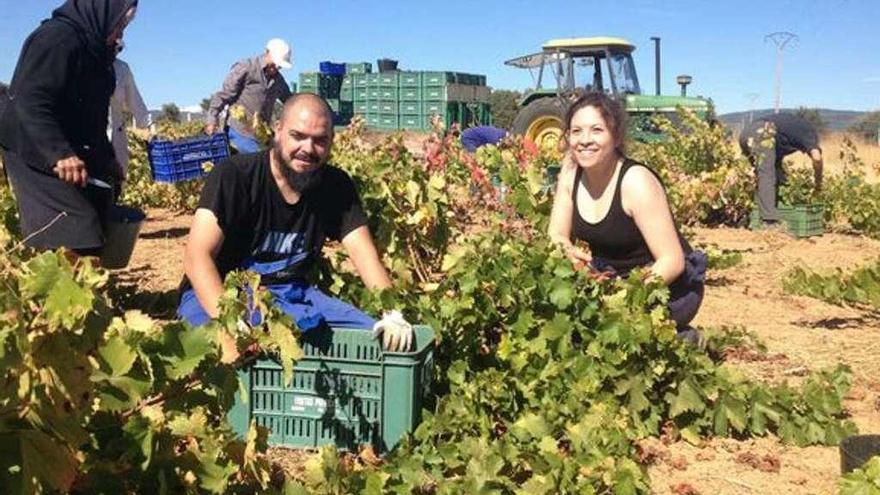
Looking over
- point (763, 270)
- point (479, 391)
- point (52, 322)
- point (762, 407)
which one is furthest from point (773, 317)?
point (52, 322)

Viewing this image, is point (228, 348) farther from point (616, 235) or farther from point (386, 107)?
point (386, 107)

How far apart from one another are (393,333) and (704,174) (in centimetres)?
671

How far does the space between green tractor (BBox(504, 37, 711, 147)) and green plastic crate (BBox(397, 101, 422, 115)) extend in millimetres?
9429

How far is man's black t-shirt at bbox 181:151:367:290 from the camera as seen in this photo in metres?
3.05

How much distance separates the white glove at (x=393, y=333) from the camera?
273 centimetres

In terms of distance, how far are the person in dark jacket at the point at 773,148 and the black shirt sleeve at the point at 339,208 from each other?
6542mm

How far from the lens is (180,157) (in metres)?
7.88

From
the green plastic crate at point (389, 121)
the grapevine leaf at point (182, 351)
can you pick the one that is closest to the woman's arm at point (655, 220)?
the grapevine leaf at point (182, 351)

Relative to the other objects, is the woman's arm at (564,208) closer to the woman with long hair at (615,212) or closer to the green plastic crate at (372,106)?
the woman with long hair at (615,212)

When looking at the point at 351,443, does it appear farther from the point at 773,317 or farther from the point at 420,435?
the point at 773,317

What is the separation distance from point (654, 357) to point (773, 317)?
2.60 m

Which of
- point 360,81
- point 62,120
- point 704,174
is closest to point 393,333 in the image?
point 62,120

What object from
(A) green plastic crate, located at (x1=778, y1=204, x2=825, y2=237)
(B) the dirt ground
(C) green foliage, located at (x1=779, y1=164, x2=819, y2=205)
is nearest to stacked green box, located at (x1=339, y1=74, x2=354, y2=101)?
(B) the dirt ground

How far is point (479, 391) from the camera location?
3143 mm
